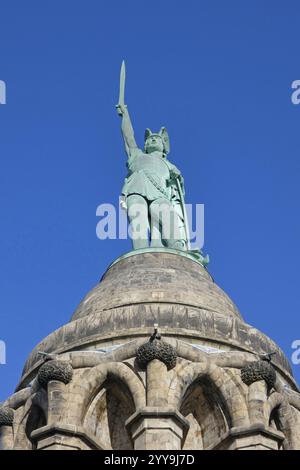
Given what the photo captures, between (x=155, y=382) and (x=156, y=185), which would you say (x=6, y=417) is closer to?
(x=155, y=382)

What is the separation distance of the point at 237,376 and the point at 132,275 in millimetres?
3904

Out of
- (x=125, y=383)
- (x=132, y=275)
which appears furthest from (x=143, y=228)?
(x=125, y=383)

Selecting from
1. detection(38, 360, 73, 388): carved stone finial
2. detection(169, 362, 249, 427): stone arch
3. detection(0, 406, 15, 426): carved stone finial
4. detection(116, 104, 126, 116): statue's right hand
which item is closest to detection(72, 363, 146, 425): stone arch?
detection(38, 360, 73, 388): carved stone finial

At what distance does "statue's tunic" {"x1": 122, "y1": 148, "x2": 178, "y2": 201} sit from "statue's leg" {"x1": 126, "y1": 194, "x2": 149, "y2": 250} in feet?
0.61

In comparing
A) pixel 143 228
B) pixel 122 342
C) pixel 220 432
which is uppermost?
pixel 143 228

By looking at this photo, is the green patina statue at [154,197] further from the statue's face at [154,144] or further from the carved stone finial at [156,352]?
the carved stone finial at [156,352]

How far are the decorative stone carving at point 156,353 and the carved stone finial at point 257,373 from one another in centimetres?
134

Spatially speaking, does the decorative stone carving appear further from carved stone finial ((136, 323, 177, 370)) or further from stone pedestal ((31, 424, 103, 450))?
stone pedestal ((31, 424, 103, 450))

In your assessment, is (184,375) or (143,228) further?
(143,228)

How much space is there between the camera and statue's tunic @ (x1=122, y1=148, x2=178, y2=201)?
1212 inches
